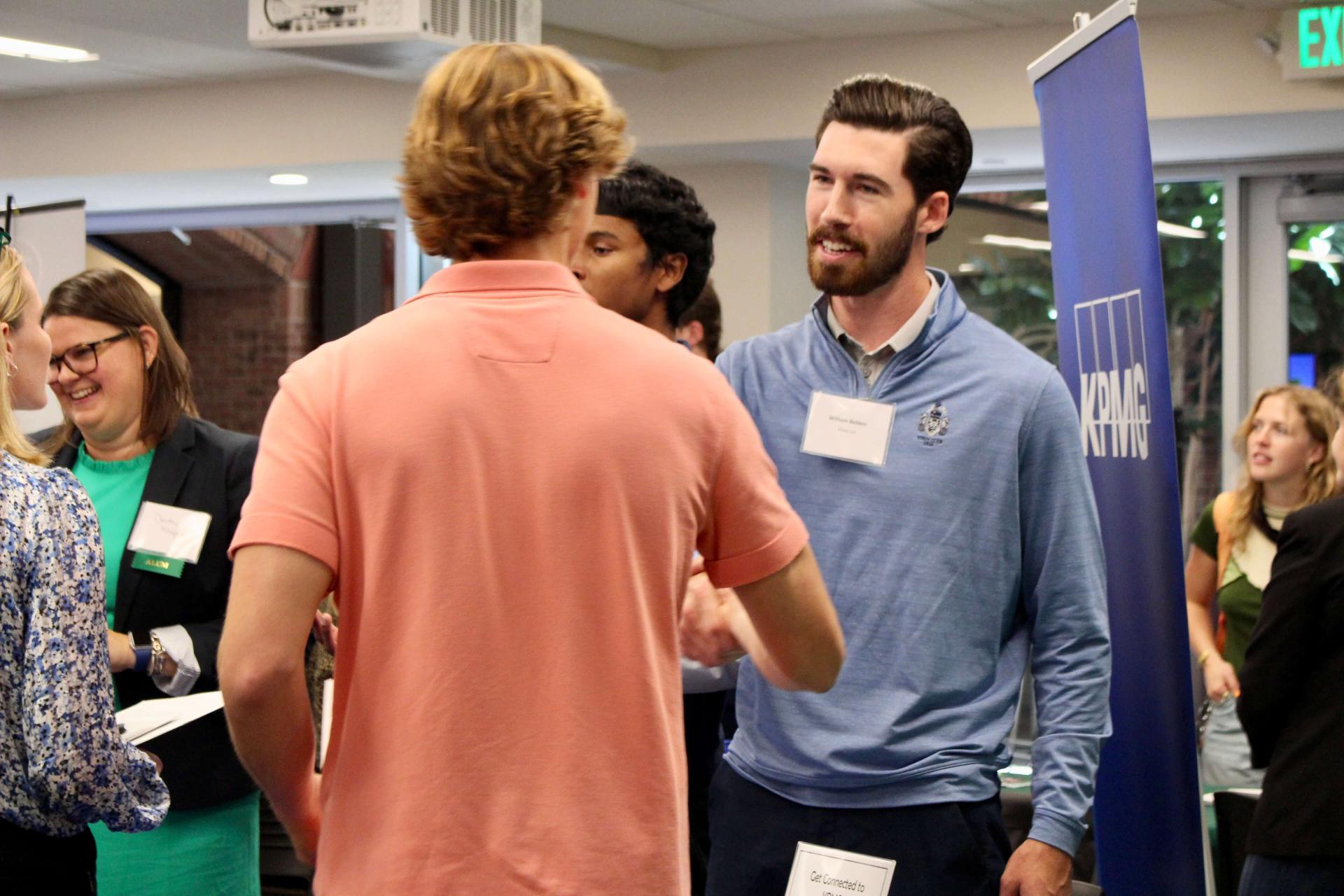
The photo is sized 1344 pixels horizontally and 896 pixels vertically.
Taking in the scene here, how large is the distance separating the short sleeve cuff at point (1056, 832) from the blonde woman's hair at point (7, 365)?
138cm

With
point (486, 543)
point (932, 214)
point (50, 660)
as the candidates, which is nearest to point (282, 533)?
point (486, 543)

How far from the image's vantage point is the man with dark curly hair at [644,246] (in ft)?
7.93

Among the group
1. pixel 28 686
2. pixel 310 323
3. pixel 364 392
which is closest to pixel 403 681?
pixel 364 392

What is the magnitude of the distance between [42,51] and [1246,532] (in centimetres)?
500

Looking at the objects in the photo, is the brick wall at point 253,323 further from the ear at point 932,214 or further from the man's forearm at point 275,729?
the man's forearm at point 275,729

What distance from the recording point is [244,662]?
1.10m

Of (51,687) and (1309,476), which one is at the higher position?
(1309,476)

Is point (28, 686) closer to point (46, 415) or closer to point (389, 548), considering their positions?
point (389, 548)

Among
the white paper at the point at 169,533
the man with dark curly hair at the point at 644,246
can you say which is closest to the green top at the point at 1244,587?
the man with dark curly hair at the point at 644,246

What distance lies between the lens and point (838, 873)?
1763 mm

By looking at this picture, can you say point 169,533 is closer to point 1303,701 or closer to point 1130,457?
point 1130,457

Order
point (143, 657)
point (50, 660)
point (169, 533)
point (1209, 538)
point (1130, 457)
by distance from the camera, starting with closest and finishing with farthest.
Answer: point (50, 660) < point (1130, 457) < point (143, 657) < point (169, 533) < point (1209, 538)

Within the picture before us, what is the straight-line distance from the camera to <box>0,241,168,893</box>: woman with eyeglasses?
5.71 ft

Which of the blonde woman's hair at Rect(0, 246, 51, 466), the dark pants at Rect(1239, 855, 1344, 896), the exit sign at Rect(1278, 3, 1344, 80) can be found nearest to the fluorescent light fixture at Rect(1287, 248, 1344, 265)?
the exit sign at Rect(1278, 3, 1344, 80)
